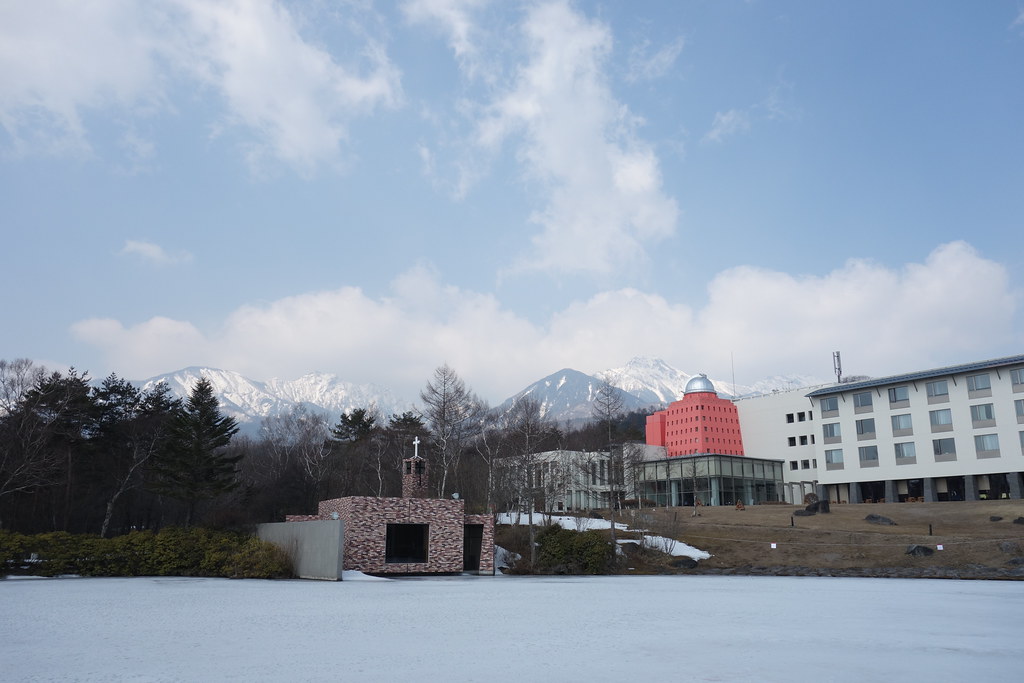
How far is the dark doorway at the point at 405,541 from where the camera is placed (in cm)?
3866

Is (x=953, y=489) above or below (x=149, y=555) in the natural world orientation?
above

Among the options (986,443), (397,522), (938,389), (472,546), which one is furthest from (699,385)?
(397,522)

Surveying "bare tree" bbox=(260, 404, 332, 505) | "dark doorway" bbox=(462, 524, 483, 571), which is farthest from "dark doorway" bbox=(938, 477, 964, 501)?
"bare tree" bbox=(260, 404, 332, 505)

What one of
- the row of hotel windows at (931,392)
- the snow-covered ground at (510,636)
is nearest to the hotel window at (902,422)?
the row of hotel windows at (931,392)

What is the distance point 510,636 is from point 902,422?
214ft

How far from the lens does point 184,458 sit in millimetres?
45062

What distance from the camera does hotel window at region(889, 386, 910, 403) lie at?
2677 inches

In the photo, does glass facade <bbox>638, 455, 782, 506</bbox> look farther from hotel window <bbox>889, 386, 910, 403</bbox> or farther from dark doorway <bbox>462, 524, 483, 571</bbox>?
dark doorway <bbox>462, 524, 483, 571</bbox>

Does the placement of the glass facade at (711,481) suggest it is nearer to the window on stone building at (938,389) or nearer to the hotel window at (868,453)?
the hotel window at (868,453)

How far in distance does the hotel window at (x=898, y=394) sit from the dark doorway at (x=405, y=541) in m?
49.0

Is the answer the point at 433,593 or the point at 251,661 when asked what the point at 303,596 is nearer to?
the point at 433,593

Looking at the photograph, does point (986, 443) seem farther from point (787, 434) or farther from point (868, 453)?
point (787, 434)

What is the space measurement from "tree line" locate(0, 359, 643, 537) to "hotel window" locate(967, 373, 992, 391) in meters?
31.9

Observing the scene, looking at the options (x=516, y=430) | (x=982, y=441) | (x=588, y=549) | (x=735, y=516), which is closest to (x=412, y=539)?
(x=588, y=549)
